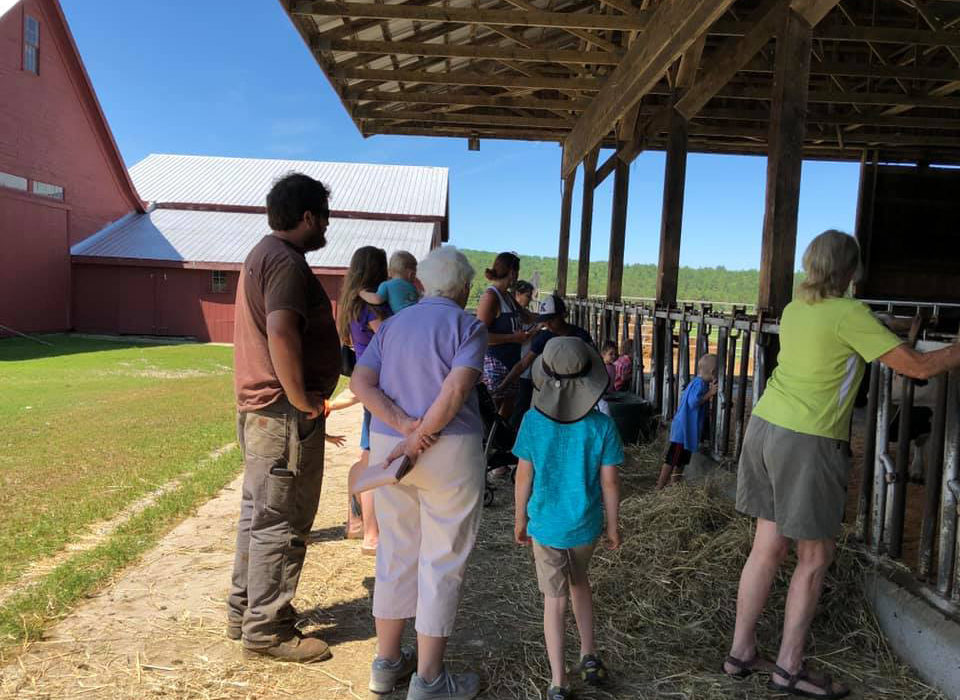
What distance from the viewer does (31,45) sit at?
19875 mm

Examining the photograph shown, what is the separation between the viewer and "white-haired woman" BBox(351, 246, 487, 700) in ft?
8.82

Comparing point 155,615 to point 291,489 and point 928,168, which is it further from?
point 928,168

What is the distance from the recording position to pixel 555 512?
2814 mm

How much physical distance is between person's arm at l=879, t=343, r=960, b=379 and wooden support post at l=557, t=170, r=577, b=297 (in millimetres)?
10561

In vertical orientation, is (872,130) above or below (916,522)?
above

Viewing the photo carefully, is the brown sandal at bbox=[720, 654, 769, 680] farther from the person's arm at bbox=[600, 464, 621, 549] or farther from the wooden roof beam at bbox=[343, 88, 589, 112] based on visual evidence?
the wooden roof beam at bbox=[343, 88, 589, 112]

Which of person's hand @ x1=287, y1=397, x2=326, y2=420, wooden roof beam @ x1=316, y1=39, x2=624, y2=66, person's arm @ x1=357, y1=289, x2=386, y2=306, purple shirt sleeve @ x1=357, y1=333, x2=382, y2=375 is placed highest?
wooden roof beam @ x1=316, y1=39, x2=624, y2=66

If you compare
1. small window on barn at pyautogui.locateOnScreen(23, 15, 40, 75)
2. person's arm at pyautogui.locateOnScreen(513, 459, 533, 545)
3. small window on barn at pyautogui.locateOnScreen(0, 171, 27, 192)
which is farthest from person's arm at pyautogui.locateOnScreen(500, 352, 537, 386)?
small window on barn at pyautogui.locateOnScreen(23, 15, 40, 75)

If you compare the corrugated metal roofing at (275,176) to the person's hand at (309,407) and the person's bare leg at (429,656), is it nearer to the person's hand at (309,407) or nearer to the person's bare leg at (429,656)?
the person's hand at (309,407)

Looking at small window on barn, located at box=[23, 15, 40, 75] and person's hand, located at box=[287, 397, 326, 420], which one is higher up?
small window on barn, located at box=[23, 15, 40, 75]

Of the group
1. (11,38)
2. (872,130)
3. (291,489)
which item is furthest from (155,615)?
(11,38)

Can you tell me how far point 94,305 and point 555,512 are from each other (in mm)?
24064

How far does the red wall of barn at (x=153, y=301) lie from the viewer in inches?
907

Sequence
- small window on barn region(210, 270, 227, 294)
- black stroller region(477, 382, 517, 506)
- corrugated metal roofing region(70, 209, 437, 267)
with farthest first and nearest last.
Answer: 1. small window on barn region(210, 270, 227, 294)
2. corrugated metal roofing region(70, 209, 437, 267)
3. black stroller region(477, 382, 517, 506)
